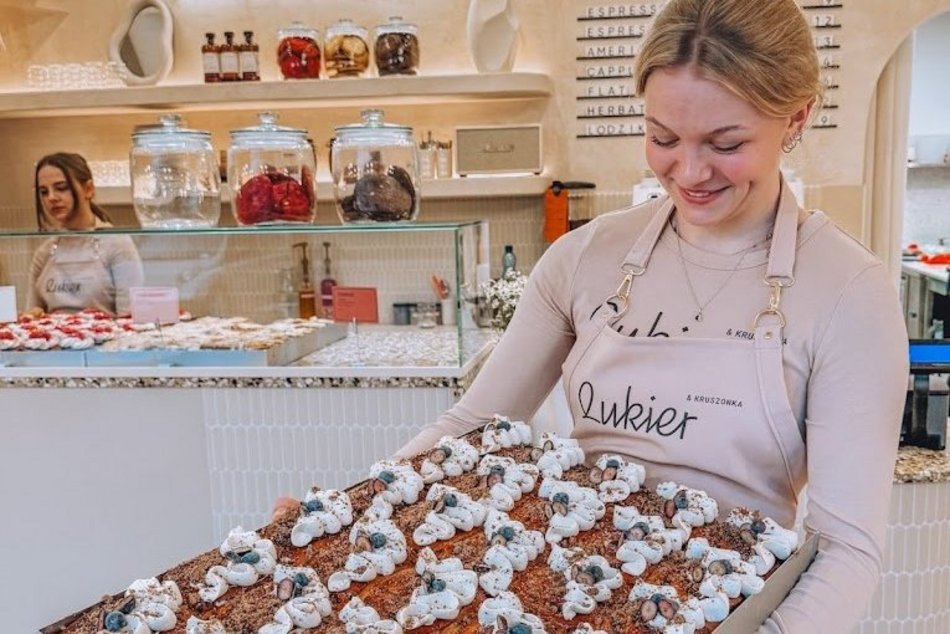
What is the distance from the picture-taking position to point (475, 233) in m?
2.48

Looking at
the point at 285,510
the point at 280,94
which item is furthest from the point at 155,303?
the point at 280,94

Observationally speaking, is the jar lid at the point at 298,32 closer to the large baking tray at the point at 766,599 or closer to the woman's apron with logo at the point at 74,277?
the woman's apron with logo at the point at 74,277

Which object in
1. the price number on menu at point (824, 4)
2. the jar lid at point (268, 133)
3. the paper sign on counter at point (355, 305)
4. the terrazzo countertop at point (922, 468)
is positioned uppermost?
the price number on menu at point (824, 4)

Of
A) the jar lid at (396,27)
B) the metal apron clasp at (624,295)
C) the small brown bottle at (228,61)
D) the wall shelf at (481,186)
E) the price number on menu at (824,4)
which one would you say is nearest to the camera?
the metal apron clasp at (624,295)

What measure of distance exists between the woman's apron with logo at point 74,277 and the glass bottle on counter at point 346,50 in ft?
6.96

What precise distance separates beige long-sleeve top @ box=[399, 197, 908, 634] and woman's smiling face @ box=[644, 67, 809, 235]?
99 mm

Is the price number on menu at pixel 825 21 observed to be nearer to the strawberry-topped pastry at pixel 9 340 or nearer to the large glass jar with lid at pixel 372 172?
the large glass jar with lid at pixel 372 172

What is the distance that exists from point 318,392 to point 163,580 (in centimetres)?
151

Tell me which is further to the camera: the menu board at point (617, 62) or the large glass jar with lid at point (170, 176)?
the menu board at point (617, 62)

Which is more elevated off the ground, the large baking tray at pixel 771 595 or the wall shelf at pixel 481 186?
the wall shelf at pixel 481 186

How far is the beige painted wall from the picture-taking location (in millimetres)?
4352

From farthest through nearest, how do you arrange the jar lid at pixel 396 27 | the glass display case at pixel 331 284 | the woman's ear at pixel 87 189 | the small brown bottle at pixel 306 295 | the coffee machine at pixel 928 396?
1. the jar lid at pixel 396 27
2. the woman's ear at pixel 87 189
3. the small brown bottle at pixel 306 295
4. the glass display case at pixel 331 284
5. the coffee machine at pixel 928 396

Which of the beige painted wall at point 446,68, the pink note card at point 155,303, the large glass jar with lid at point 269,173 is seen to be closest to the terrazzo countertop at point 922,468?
the large glass jar with lid at point 269,173

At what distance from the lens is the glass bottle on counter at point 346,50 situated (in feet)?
14.1
